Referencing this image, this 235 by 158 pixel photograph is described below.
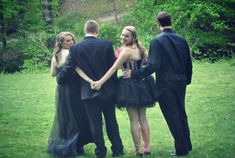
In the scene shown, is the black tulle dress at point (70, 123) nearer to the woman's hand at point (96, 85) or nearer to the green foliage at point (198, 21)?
the woman's hand at point (96, 85)

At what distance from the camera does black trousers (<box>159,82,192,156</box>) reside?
6.73m

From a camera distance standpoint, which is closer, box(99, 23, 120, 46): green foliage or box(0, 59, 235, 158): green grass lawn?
box(0, 59, 235, 158): green grass lawn

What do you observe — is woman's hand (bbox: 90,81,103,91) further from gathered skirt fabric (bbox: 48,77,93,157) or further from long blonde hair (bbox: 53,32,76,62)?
long blonde hair (bbox: 53,32,76,62)

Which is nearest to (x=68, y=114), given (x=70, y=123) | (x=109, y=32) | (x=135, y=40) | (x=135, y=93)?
(x=70, y=123)

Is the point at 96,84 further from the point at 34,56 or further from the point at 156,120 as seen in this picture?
the point at 34,56

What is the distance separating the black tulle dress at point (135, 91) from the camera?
6684 millimetres

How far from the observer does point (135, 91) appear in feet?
22.0

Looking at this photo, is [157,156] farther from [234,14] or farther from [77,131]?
[234,14]

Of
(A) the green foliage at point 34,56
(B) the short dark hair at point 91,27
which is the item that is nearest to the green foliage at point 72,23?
(A) the green foliage at point 34,56

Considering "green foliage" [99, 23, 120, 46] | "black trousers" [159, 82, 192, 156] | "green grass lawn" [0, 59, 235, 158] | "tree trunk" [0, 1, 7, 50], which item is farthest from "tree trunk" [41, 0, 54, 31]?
"black trousers" [159, 82, 192, 156]

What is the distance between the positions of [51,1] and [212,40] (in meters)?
13.6

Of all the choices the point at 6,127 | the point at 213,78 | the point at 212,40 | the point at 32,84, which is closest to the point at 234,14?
the point at 212,40

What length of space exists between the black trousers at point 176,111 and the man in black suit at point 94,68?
81cm

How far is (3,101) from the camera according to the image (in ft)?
45.7
